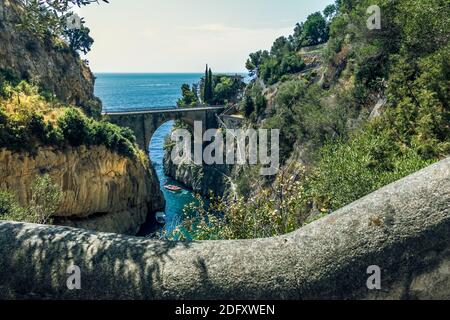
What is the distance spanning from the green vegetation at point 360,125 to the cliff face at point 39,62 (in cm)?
2810

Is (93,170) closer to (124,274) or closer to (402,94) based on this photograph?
(402,94)

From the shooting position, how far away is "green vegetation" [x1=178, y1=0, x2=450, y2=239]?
16.0 meters

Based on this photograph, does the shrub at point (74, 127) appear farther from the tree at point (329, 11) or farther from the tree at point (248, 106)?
the tree at point (329, 11)

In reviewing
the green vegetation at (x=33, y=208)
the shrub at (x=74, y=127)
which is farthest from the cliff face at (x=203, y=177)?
the green vegetation at (x=33, y=208)

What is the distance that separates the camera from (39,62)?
4947 centimetres

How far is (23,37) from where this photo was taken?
48.3 meters

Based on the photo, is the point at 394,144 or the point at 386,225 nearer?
the point at 386,225

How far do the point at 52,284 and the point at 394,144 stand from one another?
20.9m

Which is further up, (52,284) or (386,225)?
(386,225)

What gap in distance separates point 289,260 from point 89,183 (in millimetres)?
40441

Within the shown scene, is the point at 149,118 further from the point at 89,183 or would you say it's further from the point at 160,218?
the point at 89,183

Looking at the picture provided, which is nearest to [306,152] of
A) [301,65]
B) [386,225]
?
[386,225]

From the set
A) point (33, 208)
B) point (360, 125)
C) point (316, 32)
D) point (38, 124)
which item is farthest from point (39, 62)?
point (316, 32)
